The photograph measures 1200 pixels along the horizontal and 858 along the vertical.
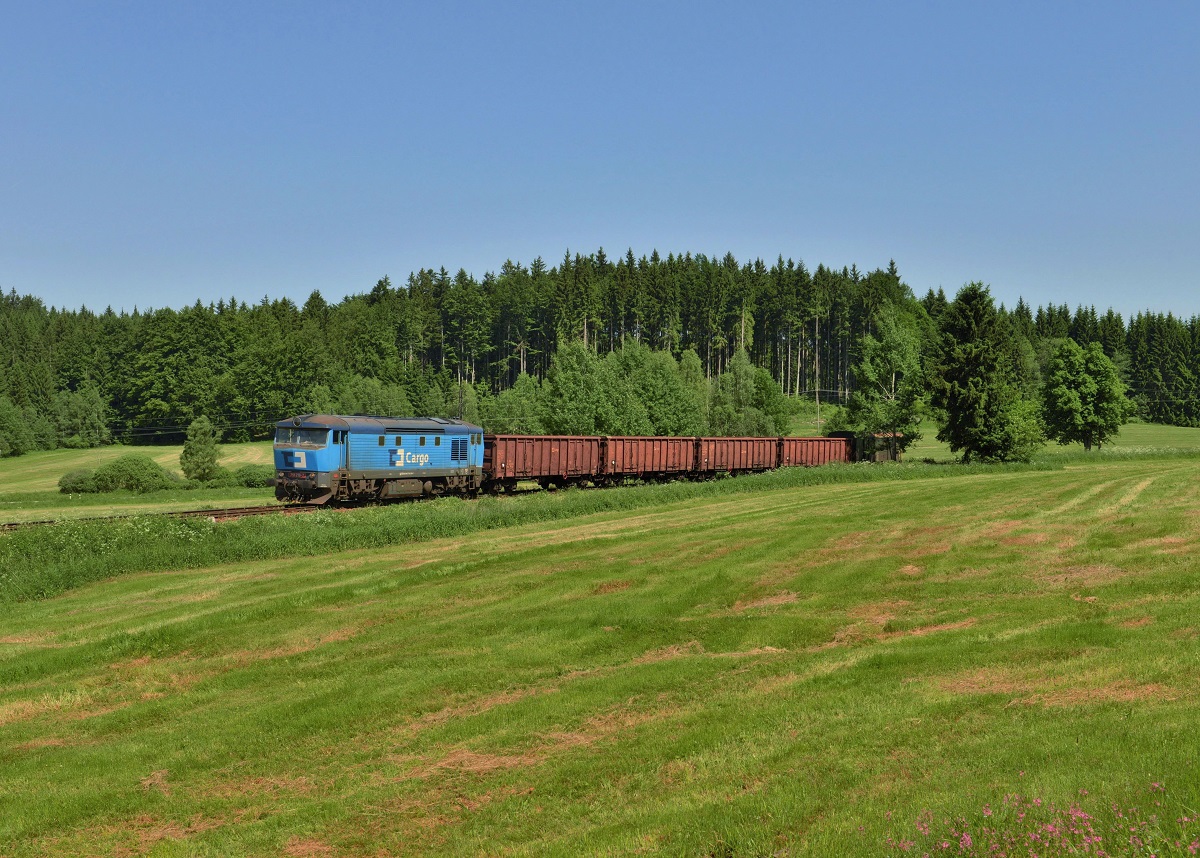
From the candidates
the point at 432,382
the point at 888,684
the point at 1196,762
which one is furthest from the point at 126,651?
the point at 432,382

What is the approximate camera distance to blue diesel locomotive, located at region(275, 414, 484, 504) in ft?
127

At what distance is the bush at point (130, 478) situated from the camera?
61.2m

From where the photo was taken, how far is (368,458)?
1585 inches

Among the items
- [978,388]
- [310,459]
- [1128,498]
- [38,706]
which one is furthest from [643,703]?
[978,388]

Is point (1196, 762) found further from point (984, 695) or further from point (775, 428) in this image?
point (775, 428)

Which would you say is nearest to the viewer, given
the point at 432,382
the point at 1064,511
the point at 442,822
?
the point at 442,822

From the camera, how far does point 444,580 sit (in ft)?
72.8

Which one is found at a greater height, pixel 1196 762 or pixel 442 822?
pixel 1196 762

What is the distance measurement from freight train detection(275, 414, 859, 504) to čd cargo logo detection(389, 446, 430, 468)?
5 cm

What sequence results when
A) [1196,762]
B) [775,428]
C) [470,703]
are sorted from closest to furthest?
[1196,762], [470,703], [775,428]

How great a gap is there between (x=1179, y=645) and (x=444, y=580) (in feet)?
50.2

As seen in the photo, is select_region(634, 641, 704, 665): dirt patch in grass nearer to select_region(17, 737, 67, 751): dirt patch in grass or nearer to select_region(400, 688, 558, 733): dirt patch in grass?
select_region(400, 688, 558, 733): dirt patch in grass

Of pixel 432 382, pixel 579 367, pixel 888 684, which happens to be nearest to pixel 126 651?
pixel 888 684

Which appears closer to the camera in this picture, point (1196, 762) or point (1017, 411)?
point (1196, 762)
